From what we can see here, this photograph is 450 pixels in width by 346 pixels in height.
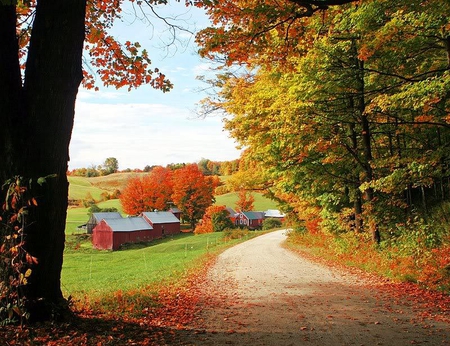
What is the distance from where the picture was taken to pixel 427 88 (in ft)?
Result: 29.4

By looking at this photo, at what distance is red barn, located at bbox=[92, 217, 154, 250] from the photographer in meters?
49.7

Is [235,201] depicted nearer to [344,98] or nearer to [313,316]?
[344,98]

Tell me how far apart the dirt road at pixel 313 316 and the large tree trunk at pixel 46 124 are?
8.15 ft

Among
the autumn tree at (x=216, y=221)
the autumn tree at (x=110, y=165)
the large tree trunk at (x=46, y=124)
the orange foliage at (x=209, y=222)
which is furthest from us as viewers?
the autumn tree at (x=110, y=165)

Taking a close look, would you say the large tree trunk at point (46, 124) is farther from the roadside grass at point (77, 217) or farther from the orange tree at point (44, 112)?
the roadside grass at point (77, 217)

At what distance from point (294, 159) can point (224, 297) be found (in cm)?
862

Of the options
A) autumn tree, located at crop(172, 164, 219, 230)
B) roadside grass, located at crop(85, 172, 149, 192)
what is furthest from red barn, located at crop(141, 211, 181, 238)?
roadside grass, located at crop(85, 172, 149, 192)

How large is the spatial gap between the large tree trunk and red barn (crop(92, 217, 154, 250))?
4635cm

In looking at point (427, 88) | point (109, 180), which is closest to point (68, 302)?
point (427, 88)

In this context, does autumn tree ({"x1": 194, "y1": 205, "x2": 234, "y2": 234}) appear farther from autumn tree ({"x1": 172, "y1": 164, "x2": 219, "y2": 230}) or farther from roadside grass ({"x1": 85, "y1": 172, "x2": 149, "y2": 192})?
roadside grass ({"x1": 85, "y1": 172, "x2": 149, "y2": 192})

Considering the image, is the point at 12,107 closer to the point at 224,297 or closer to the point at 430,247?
the point at 224,297

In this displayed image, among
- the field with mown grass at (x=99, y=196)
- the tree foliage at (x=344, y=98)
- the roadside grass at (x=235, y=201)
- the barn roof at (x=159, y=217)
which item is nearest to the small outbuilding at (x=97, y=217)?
the barn roof at (x=159, y=217)

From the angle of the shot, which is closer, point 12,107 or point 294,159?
point 12,107

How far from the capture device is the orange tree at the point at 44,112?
512 centimetres
